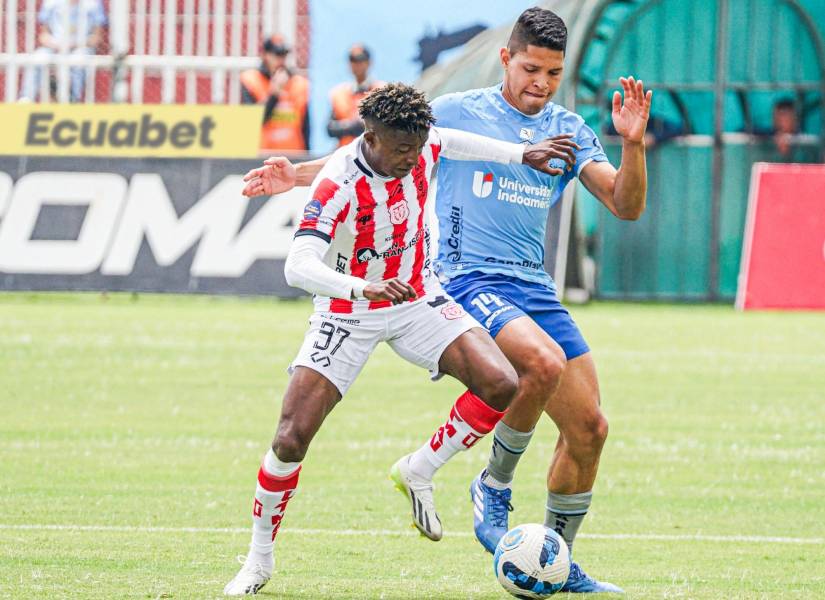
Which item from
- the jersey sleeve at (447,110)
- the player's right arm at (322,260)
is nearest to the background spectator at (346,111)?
the jersey sleeve at (447,110)

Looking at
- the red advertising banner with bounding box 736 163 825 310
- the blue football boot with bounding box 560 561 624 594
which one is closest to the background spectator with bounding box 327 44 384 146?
the red advertising banner with bounding box 736 163 825 310

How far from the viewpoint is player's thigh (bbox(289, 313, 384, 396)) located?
731 centimetres

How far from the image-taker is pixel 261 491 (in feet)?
23.9

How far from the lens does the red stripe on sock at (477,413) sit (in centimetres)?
745

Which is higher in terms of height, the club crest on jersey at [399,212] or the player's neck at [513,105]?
the player's neck at [513,105]

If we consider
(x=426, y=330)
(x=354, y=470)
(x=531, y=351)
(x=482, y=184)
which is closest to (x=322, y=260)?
(x=426, y=330)

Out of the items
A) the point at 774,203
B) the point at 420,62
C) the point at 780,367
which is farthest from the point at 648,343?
the point at 420,62

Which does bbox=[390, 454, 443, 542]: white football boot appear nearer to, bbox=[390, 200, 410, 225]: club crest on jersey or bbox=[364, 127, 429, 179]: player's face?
bbox=[390, 200, 410, 225]: club crest on jersey

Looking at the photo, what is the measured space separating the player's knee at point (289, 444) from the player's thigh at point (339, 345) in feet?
0.96

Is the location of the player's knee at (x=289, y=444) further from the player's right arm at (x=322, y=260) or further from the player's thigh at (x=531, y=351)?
the player's thigh at (x=531, y=351)

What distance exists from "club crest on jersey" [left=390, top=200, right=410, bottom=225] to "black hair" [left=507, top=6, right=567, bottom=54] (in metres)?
1.05

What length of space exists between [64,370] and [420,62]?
12688 mm

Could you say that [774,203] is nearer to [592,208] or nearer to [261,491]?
[592,208]

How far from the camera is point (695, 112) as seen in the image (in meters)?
24.5
